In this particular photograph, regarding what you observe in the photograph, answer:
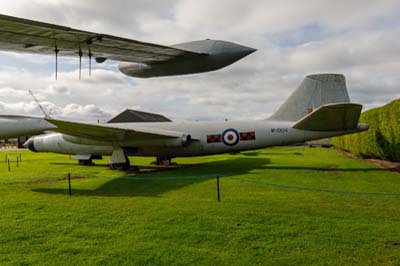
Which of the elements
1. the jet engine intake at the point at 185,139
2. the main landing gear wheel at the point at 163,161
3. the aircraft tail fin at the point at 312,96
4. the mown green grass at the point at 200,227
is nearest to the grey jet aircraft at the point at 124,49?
the mown green grass at the point at 200,227

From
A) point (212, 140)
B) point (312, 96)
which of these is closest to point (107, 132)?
point (212, 140)

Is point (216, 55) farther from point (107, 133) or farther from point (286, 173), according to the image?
point (107, 133)

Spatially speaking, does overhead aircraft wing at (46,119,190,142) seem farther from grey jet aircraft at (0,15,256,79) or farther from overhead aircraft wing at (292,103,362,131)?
overhead aircraft wing at (292,103,362,131)

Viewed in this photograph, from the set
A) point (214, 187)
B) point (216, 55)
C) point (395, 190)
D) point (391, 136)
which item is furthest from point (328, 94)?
point (216, 55)

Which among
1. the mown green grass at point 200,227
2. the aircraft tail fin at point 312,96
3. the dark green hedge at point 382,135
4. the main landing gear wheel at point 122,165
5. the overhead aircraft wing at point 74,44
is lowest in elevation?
the mown green grass at point 200,227

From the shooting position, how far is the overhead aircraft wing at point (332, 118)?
44.4 ft

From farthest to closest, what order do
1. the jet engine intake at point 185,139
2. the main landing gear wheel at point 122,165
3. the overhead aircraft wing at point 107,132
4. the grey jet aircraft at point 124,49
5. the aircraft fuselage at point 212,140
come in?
the main landing gear wheel at point 122,165 → the jet engine intake at point 185,139 → the aircraft fuselage at point 212,140 → the overhead aircraft wing at point 107,132 → the grey jet aircraft at point 124,49

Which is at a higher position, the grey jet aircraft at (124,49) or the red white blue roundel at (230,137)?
the grey jet aircraft at (124,49)

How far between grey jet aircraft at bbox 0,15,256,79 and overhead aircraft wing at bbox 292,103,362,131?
712 cm

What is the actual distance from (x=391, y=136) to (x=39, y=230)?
16.7 metres

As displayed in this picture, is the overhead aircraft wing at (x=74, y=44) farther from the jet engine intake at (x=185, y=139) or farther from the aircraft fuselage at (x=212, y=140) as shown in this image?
the aircraft fuselage at (x=212, y=140)

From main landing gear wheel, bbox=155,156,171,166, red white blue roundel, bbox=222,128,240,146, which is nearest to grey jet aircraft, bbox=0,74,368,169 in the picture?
red white blue roundel, bbox=222,128,240,146

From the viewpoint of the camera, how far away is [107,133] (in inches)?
608

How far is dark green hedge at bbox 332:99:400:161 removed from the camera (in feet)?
52.9
